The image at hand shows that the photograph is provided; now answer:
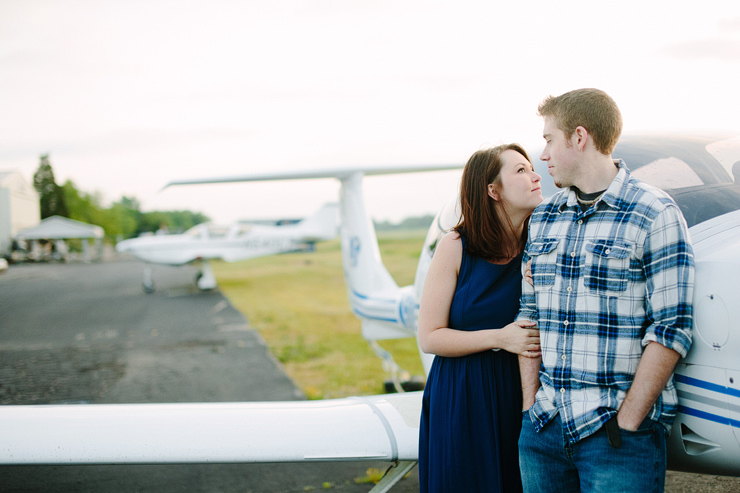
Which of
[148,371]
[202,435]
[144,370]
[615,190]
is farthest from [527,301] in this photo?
[144,370]

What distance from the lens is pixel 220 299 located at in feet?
57.2

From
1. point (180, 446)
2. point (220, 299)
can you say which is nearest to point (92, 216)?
point (220, 299)

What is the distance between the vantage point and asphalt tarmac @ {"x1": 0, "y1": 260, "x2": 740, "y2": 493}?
12.9 ft

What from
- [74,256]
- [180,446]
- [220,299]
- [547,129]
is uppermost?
[547,129]

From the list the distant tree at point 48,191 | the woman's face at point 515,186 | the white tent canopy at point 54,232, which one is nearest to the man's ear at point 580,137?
the woman's face at point 515,186

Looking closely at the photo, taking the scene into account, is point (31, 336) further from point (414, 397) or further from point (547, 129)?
point (547, 129)

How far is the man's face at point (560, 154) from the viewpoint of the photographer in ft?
5.14

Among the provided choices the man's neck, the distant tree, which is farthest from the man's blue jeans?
the distant tree

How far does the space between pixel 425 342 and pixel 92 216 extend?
3539 inches

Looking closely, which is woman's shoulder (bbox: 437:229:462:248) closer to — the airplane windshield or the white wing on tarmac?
the airplane windshield

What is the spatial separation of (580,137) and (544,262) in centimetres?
38

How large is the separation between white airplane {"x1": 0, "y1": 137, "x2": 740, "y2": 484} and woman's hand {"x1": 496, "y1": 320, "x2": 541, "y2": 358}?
43cm

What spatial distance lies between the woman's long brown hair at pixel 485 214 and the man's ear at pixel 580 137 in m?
0.30

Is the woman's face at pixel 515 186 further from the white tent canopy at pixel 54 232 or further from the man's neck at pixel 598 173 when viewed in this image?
the white tent canopy at pixel 54 232
